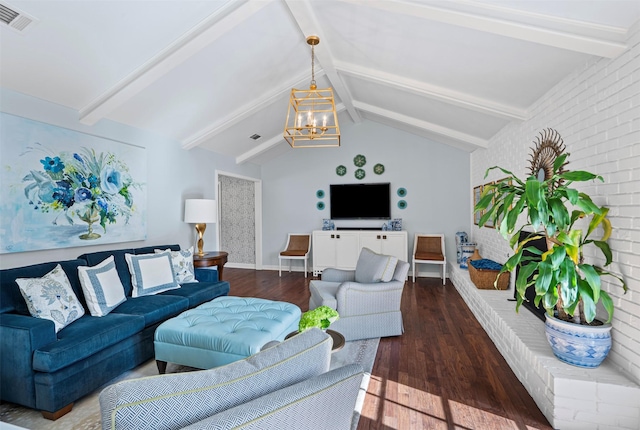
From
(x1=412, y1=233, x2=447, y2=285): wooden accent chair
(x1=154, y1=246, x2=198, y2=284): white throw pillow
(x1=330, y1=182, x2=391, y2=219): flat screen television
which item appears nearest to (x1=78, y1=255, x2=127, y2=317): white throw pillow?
(x1=154, y1=246, x2=198, y2=284): white throw pillow

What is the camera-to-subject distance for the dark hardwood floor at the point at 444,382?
197cm

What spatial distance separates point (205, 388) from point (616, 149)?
258 centimetres

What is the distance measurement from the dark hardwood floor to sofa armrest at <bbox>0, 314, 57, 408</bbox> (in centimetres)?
204

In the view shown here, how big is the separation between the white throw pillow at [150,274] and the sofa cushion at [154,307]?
147mm

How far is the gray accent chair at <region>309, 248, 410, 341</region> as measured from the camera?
3.10 m

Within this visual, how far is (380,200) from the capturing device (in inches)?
250

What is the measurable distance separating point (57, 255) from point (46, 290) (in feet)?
3.02

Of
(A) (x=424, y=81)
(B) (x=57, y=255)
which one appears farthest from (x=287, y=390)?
(A) (x=424, y=81)

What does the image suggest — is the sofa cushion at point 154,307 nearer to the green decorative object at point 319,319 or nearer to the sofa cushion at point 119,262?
the sofa cushion at point 119,262

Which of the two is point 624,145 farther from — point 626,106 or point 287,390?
point 287,390

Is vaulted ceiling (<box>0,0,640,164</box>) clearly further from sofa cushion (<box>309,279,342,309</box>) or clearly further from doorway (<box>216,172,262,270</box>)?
doorway (<box>216,172,262,270</box>)

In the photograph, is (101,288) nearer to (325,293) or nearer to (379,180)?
(325,293)

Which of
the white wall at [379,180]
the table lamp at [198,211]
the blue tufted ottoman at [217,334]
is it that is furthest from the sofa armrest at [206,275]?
the white wall at [379,180]

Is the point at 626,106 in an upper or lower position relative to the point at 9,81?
lower
